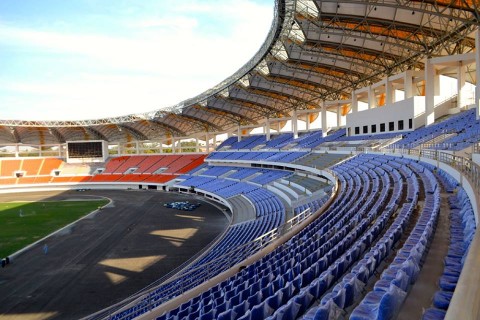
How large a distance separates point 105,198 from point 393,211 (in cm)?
4252

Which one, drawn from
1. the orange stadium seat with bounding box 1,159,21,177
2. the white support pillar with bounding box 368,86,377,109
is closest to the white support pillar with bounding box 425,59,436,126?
the white support pillar with bounding box 368,86,377,109

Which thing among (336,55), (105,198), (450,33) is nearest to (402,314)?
(450,33)

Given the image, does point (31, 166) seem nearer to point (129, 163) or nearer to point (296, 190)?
point (129, 163)

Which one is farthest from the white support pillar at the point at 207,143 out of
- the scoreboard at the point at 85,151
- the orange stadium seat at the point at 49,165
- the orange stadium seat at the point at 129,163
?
the orange stadium seat at the point at 49,165

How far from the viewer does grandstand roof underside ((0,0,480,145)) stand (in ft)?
67.0

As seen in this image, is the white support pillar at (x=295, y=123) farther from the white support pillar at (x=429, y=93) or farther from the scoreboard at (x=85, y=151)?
the scoreboard at (x=85, y=151)

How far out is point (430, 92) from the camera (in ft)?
84.1

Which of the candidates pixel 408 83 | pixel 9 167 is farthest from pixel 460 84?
pixel 9 167

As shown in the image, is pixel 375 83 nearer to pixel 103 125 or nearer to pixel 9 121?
pixel 103 125

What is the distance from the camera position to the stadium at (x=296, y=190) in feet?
18.7

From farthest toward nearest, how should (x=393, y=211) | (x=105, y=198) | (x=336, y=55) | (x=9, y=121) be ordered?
(x=9, y=121), (x=105, y=198), (x=336, y=55), (x=393, y=211)

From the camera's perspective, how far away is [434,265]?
5.52m

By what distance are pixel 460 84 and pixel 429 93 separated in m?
2.18

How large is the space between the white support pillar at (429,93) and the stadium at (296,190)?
4.4 inches
